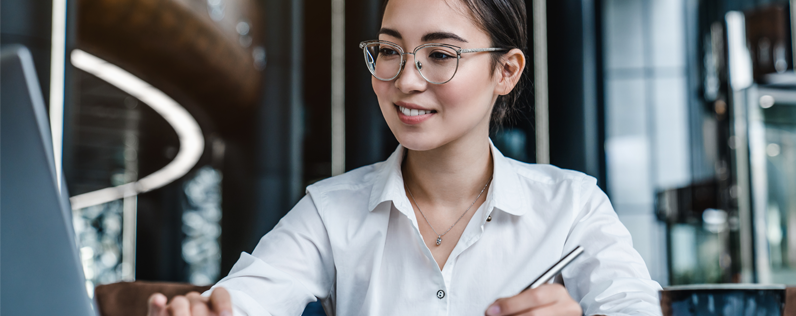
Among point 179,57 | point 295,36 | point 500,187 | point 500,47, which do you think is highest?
point 295,36

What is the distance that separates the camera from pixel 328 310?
125cm

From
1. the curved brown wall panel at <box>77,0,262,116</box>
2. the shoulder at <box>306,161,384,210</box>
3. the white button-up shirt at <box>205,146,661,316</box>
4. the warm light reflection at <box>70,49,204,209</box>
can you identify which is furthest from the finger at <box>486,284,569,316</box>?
the curved brown wall panel at <box>77,0,262,116</box>

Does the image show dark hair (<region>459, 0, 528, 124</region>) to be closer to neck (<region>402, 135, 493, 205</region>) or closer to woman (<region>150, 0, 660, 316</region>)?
woman (<region>150, 0, 660, 316</region>)

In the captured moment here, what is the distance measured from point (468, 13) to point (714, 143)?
21.4 ft

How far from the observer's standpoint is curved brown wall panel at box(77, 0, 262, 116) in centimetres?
370

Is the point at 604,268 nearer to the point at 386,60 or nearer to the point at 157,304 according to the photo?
the point at 386,60

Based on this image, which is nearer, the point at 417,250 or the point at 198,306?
the point at 198,306

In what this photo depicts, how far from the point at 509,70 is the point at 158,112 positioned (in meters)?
6.41

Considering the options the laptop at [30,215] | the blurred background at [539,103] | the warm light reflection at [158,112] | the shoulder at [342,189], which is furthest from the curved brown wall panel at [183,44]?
the laptop at [30,215]

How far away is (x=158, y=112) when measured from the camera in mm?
6832

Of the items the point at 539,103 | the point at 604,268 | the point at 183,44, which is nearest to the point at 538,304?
the point at 604,268

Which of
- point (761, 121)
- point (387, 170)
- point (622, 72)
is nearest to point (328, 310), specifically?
point (387, 170)

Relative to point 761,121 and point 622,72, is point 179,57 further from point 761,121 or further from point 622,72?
point 622,72

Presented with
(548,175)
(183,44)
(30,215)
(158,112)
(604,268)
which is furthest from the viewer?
(158,112)
